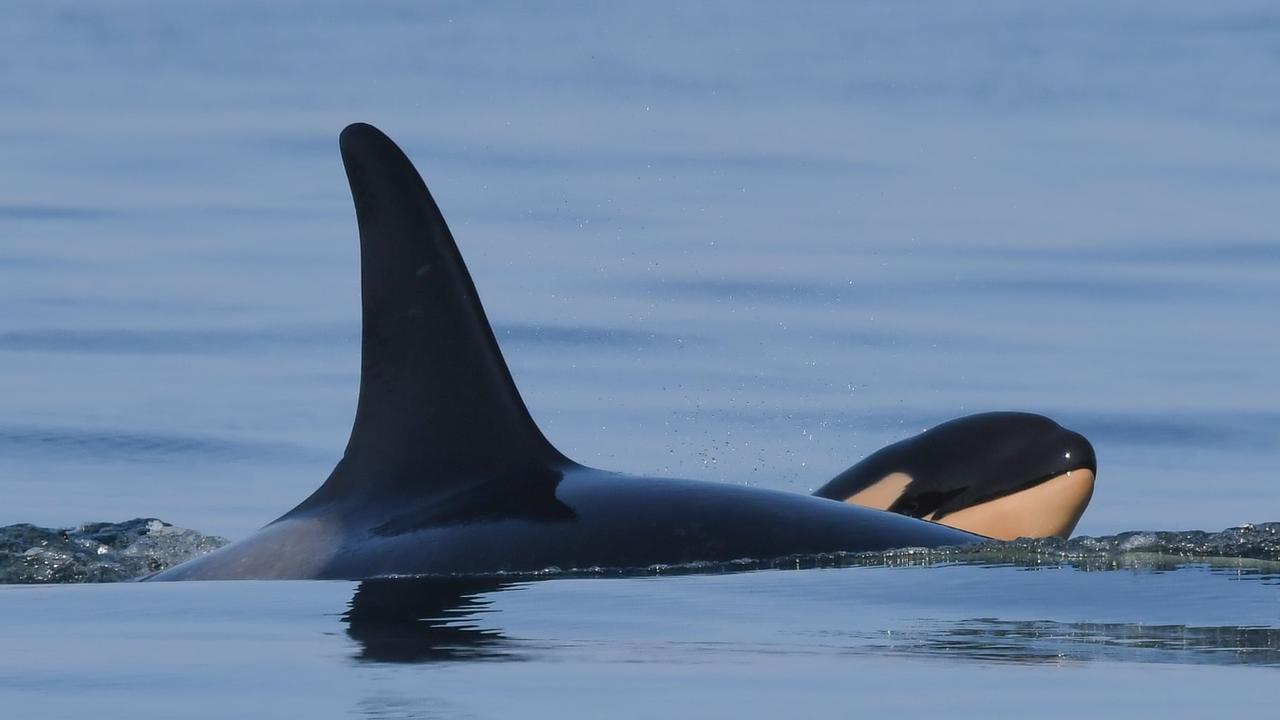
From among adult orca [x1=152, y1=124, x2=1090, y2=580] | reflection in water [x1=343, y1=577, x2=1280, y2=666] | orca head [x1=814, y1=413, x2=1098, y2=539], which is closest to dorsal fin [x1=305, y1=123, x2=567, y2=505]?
adult orca [x1=152, y1=124, x2=1090, y2=580]

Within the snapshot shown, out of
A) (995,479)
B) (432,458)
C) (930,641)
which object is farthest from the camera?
(995,479)

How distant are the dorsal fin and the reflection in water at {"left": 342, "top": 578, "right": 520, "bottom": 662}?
39.3 inches

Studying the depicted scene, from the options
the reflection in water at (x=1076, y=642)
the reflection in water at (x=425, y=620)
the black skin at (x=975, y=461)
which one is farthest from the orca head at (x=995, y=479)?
the reflection in water at (x=1076, y=642)

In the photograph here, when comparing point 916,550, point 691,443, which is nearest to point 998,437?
point 916,550

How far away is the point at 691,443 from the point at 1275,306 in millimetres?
9274

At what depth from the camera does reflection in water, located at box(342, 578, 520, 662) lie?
6.43m

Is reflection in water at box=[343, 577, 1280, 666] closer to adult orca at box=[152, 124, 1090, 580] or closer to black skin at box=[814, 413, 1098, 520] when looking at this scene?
adult orca at box=[152, 124, 1090, 580]

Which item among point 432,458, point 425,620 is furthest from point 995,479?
point 425,620

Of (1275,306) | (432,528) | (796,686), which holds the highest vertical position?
(1275,306)

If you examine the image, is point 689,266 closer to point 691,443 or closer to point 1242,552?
point 691,443

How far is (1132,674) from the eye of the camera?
235 inches

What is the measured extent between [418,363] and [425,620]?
239 centimetres

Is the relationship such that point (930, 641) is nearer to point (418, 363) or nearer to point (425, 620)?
point (425, 620)

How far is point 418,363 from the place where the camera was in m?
9.38
